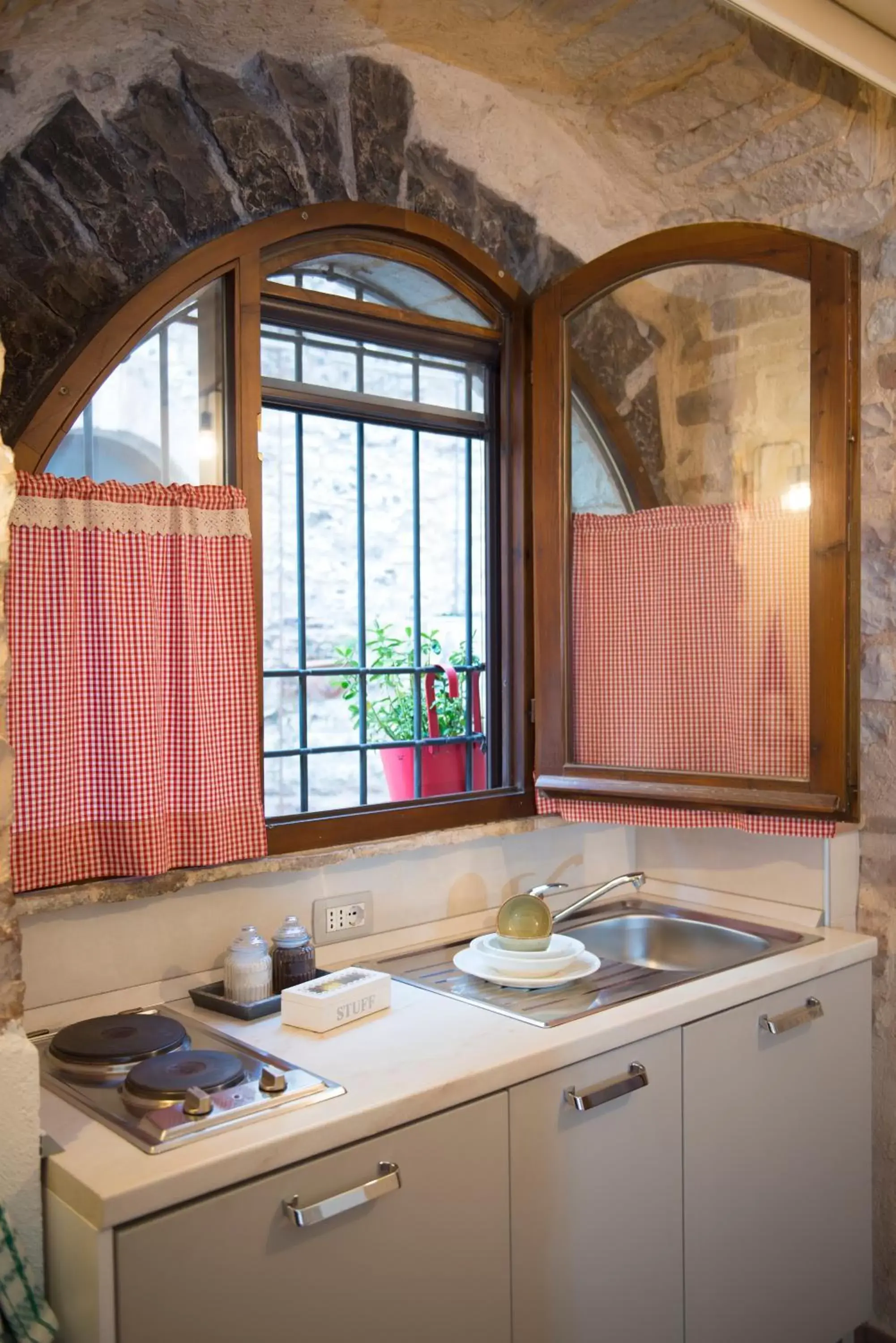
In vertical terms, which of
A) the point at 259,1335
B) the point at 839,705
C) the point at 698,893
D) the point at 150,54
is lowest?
the point at 259,1335

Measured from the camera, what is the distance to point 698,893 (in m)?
2.55

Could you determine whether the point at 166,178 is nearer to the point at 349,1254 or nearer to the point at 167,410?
the point at 167,410

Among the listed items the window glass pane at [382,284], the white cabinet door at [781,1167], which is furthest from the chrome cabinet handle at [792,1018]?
the window glass pane at [382,284]

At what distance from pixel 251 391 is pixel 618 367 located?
0.82 metres

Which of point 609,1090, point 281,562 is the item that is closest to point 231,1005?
point 609,1090

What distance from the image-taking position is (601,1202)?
1699 mm

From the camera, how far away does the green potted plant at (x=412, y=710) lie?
2914mm

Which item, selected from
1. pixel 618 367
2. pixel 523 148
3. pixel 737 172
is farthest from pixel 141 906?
pixel 737 172

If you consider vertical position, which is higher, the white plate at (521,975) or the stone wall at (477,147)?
the stone wall at (477,147)

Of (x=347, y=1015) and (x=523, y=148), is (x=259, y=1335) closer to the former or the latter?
(x=347, y=1015)

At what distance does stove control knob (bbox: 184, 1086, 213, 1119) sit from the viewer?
136cm

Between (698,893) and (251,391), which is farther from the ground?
(251,391)

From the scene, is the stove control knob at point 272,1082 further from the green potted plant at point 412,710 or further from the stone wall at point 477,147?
the green potted plant at point 412,710

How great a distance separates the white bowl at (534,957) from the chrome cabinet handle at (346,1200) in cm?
56
